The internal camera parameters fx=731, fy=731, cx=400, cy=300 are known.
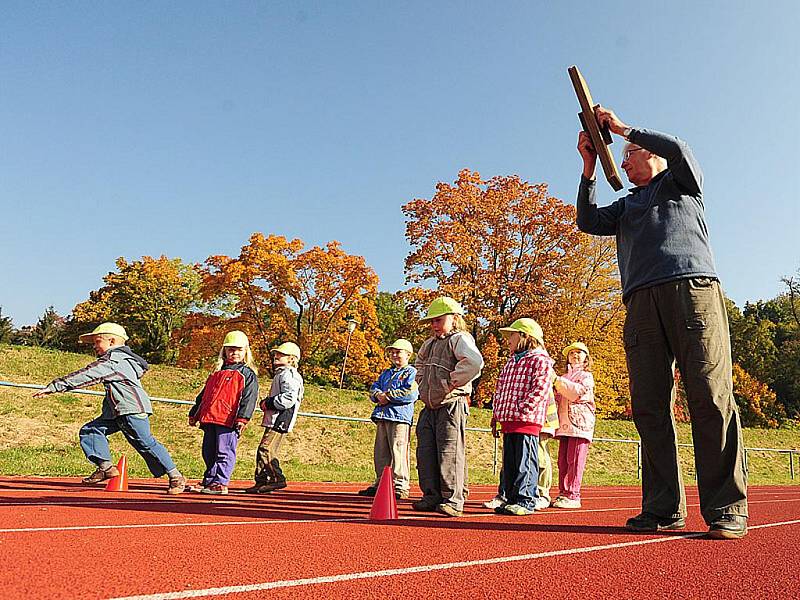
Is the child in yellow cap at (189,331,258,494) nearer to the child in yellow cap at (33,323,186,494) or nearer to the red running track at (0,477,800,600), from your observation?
the child in yellow cap at (33,323,186,494)

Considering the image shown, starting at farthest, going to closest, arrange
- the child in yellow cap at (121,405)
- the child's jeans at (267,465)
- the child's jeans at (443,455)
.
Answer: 1. the child's jeans at (267,465)
2. the child in yellow cap at (121,405)
3. the child's jeans at (443,455)

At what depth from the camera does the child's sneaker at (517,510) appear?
6.41m

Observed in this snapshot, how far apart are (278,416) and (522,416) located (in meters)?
4.63

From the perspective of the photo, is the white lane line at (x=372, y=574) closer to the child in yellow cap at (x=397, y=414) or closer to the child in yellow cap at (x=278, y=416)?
the child in yellow cap at (x=397, y=414)

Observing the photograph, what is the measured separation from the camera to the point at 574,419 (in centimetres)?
909

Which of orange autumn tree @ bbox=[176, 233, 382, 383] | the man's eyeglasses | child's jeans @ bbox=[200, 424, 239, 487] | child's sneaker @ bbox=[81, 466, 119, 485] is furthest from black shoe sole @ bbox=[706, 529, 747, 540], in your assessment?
orange autumn tree @ bbox=[176, 233, 382, 383]

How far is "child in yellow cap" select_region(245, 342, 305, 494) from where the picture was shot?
986 cm

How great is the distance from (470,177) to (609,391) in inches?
426

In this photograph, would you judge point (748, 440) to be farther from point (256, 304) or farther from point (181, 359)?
point (181, 359)

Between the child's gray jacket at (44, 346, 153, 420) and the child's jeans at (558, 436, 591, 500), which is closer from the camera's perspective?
the child's gray jacket at (44, 346, 153, 420)

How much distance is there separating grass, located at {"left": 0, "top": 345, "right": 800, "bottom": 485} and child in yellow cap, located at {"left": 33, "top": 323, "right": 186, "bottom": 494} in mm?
2588

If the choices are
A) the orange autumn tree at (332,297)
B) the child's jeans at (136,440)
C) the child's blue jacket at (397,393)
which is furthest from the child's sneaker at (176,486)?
the orange autumn tree at (332,297)

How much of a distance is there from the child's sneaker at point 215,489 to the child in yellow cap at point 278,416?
1.02 m

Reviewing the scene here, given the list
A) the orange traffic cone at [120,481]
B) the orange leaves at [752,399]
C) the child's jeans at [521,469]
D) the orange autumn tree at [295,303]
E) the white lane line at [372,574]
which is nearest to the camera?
the white lane line at [372,574]
